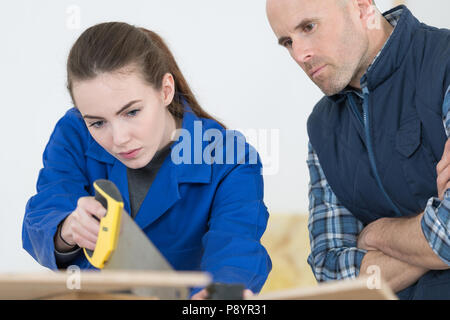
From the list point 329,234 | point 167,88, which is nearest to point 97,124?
point 167,88

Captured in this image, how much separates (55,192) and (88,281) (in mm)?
890

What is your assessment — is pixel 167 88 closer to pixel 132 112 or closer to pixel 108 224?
pixel 132 112

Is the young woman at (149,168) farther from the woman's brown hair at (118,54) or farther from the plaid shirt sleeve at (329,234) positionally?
the plaid shirt sleeve at (329,234)

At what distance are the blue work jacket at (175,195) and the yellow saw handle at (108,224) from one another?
451mm

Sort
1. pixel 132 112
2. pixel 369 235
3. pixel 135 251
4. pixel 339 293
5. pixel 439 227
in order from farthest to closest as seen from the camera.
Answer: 1. pixel 369 235
2. pixel 132 112
3. pixel 439 227
4. pixel 135 251
5. pixel 339 293

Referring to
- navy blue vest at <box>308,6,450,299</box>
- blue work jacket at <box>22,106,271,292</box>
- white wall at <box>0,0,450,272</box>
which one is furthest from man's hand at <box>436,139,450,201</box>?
white wall at <box>0,0,450,272</box>

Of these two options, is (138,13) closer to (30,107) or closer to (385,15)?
(30,107)

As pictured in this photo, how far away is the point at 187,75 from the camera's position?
2.73 metres

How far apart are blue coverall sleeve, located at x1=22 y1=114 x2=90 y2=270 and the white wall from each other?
1.15 metres

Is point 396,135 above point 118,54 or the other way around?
the other way around

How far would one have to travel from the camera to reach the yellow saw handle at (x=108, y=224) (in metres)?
0.92

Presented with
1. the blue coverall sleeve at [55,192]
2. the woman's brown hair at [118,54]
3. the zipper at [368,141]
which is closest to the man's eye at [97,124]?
the woman's brown hair at [118,54]
